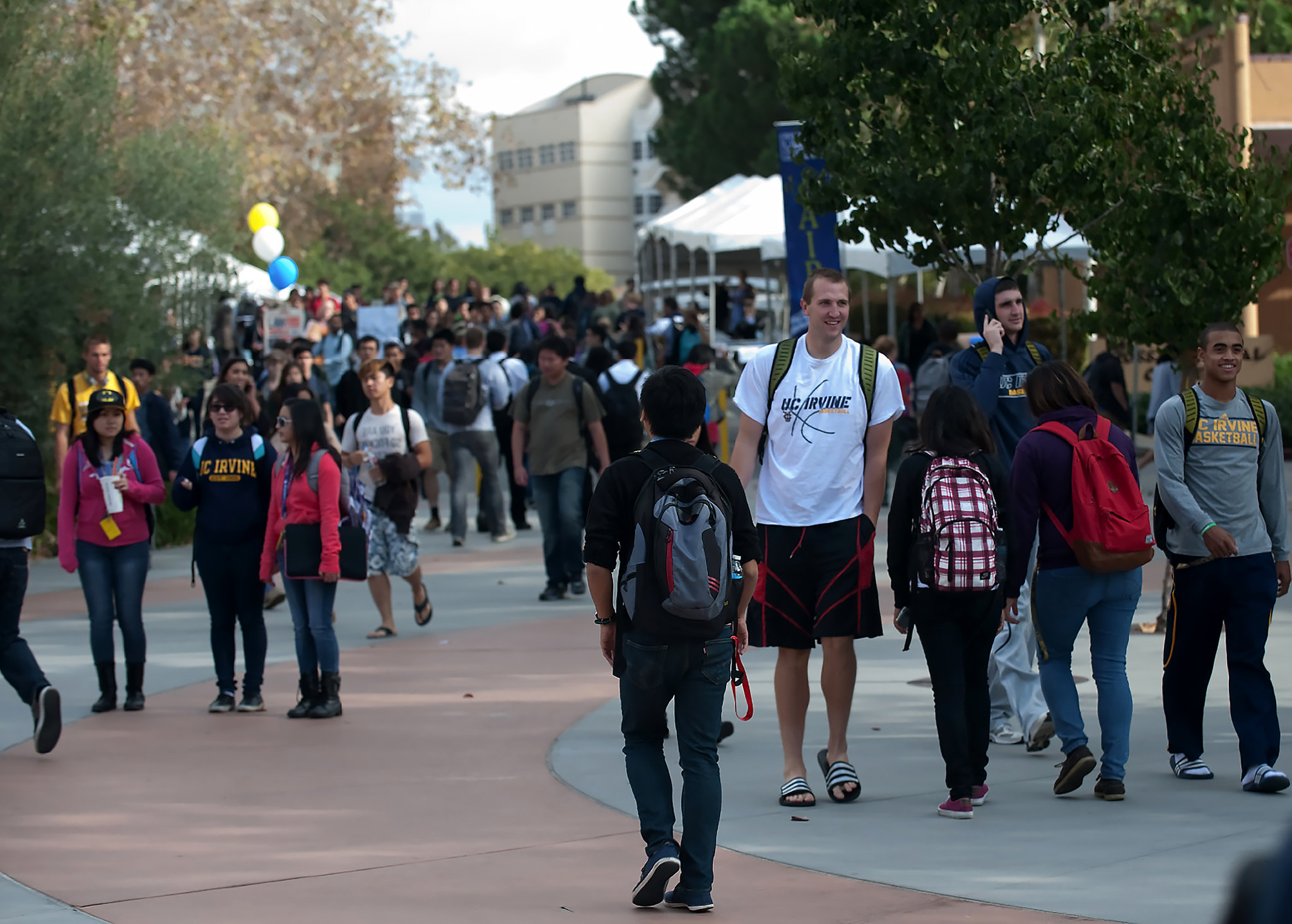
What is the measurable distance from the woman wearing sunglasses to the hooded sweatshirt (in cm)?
367

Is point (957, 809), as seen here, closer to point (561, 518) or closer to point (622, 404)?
point (561, 518)

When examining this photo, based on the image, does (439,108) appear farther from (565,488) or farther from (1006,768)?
(1006,768)

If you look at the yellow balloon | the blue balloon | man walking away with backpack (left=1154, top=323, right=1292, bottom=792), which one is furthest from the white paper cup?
the yellow balloon

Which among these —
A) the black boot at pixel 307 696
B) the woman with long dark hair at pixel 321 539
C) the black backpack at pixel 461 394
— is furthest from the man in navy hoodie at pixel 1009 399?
the black backpack at pixel 461 394

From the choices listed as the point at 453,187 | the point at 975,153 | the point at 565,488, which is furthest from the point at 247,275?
the point at 975,153

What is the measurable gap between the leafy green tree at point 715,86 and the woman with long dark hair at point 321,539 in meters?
35.6

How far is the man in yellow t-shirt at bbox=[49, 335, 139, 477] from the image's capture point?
35.9 ft

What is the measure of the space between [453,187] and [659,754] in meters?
33.8

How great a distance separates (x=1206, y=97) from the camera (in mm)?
9172

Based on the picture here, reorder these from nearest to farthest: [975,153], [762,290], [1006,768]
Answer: [1006,768]
[975,153]
[762,290]

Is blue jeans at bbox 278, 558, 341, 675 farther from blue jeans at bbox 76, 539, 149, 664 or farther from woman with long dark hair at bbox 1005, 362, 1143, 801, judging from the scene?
woman with long dark hair at bbox 1005, 362, 1143, 801

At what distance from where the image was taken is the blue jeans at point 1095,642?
Answer: 6102 millimetres

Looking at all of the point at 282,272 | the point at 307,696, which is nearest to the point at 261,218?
the point at 282,272

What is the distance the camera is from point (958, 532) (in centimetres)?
580
